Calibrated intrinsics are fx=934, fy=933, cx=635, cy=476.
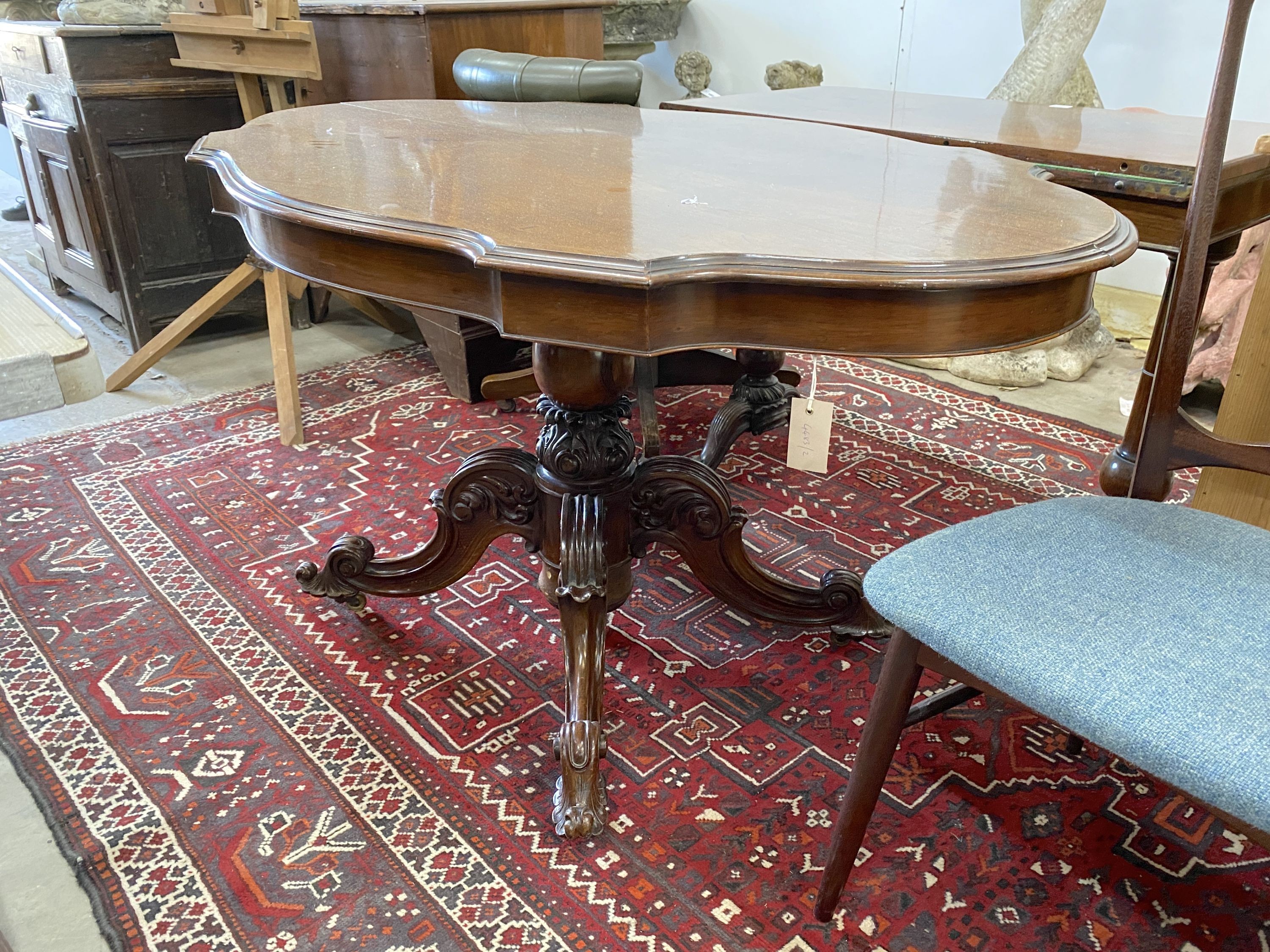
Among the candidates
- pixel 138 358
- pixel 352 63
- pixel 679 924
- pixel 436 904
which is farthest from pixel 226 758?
pixel 352 63

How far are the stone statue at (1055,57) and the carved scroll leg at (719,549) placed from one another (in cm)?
210

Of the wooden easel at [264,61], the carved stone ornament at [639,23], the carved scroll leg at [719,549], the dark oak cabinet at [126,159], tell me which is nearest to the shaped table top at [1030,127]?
the carved scroll leg at [719,549]

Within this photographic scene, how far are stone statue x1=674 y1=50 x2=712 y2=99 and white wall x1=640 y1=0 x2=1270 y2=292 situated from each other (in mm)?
100

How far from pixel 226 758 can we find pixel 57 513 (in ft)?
3.51

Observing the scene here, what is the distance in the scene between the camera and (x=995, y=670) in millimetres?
938

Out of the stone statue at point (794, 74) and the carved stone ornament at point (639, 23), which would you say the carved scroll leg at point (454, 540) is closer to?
the stone statue at point (794, 74)

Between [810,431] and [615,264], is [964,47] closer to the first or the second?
[810,431]

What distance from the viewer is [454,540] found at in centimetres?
173

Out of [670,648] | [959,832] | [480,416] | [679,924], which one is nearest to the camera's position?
[679,924]

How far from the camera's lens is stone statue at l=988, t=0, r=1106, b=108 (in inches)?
122

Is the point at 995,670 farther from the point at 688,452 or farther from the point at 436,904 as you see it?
the point at 688,452

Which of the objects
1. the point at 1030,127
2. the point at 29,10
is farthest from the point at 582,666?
the point at 29,10

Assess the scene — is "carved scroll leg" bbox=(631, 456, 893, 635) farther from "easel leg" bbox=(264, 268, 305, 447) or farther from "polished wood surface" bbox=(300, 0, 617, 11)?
"polished wood surface" bbox=(300, 0, 617, 11)

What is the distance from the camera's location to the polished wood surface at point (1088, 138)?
1.54 m
